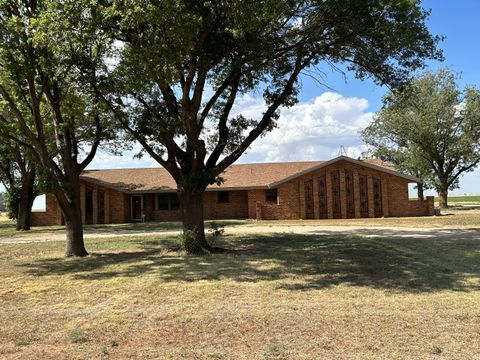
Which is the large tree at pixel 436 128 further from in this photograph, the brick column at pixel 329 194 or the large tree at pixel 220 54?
the large tree at pixel 220 54

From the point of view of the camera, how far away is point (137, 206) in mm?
35969

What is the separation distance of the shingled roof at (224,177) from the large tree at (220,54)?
1679 centimetres

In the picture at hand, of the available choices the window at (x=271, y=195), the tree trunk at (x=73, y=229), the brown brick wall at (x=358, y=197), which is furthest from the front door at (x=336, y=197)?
the tree trunk at (x=73, y=229)

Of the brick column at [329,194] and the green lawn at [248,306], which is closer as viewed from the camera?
the green lawn at [248,306]

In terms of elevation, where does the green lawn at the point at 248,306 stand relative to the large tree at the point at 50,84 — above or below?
below

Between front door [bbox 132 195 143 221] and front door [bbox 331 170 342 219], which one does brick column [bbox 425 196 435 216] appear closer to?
front door [bbox 331 170 342 219]

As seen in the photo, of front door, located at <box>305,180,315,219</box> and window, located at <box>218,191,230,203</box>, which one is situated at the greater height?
window, located at <box>218,191,230,203</box>

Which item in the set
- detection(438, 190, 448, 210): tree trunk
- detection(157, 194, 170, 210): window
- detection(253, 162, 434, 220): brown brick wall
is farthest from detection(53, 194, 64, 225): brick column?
detection(438, 190, 448, 210): tree trunk

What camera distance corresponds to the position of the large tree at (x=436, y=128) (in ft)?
116

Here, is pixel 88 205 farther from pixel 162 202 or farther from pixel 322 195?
pixel 322 195

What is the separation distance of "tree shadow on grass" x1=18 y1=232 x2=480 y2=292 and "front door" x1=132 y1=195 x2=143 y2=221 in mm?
19451

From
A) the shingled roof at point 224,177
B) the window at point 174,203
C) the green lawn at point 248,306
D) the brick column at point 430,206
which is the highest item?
the shingled roof at point 224,177

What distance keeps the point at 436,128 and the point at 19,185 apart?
30244mm

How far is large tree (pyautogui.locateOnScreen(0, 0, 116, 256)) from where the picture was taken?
1107 centimetres
